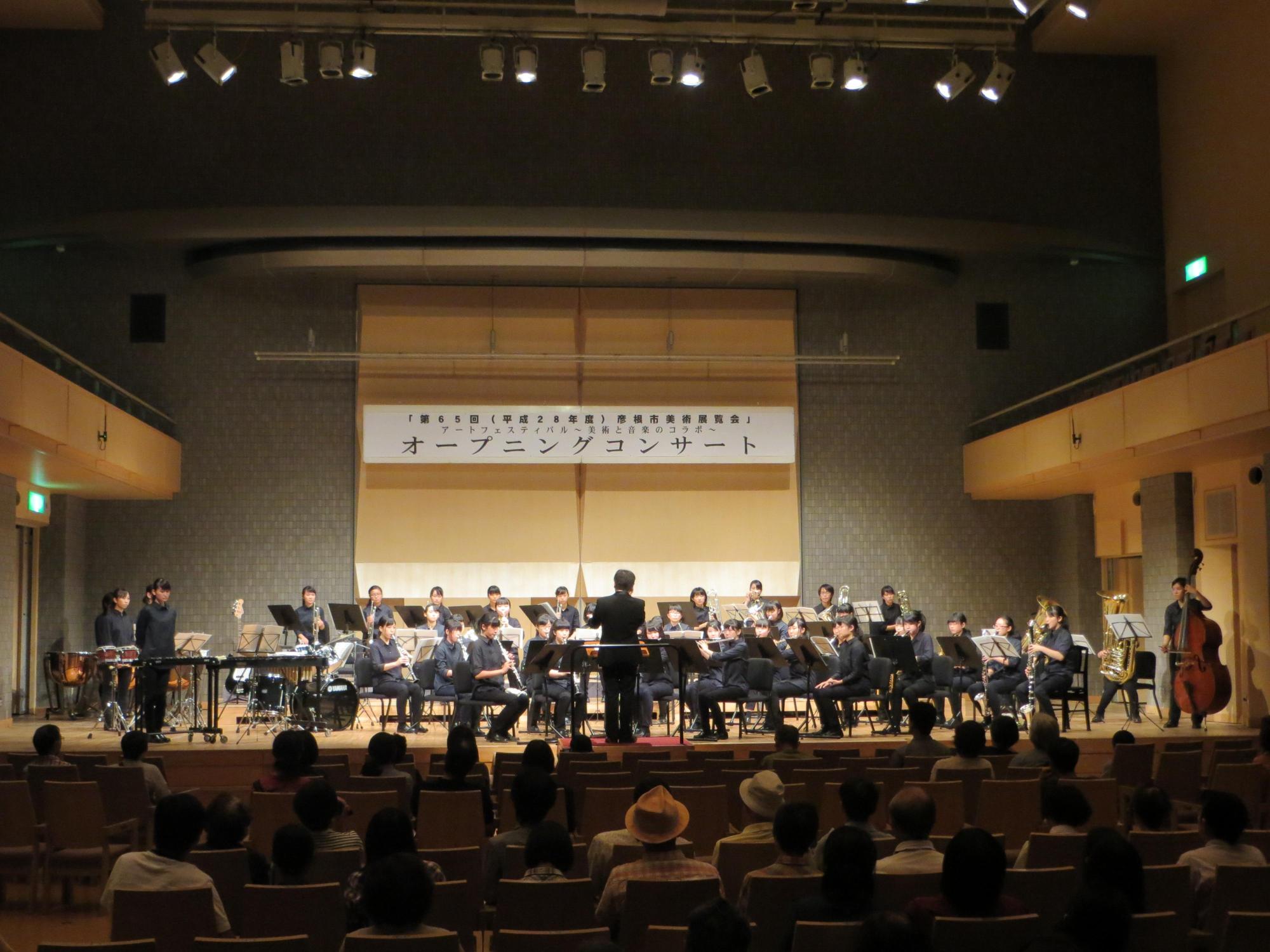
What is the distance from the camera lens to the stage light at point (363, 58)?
1207cm

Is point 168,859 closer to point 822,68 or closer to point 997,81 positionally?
point 822,68

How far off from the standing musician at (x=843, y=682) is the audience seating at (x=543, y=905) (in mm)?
7972

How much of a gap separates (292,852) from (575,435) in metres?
13.2

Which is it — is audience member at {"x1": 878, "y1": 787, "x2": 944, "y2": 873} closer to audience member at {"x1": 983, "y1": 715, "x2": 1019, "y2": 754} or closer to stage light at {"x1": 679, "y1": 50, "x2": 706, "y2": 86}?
audience member at {"x1": 983, "y1": 715, "x2": 1019, "y2": 754}

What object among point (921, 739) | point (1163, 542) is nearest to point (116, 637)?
point (921, 739)

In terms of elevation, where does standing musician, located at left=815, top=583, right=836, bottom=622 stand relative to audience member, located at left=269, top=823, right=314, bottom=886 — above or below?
above

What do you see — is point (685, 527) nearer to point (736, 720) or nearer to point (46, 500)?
point (736, 720)

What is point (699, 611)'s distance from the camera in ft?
48.1

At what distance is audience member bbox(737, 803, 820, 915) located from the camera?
4.07 metres

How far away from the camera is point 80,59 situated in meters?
16.3

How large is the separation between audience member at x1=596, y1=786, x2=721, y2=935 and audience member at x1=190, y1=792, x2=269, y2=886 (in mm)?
1215

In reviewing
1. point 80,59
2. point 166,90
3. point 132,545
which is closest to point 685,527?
point 132,545

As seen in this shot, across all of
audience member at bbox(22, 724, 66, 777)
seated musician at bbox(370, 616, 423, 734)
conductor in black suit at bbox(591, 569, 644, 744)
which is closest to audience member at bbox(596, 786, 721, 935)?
audience member at bbox(22, 724, 66, 777)

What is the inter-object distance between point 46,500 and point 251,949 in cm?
1436
